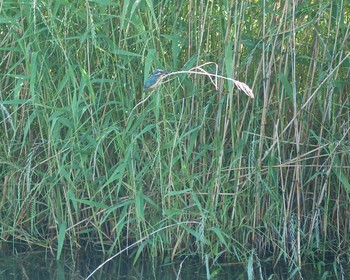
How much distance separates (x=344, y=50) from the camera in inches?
117

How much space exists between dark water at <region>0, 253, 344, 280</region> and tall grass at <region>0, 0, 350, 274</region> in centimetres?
5

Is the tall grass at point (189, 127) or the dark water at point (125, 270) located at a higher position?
the tall grass at point (189, 127)

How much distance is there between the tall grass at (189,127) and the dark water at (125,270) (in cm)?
5

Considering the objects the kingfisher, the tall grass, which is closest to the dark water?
the tall grass

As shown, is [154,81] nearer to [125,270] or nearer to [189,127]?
[189,127]

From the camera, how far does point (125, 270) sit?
3020 millimetres

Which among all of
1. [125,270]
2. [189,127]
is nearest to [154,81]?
[189,127]

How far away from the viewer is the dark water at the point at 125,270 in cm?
293

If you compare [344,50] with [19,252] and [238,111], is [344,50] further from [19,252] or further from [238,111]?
[19,252]

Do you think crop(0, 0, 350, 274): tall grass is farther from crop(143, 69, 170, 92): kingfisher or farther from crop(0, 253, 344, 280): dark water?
crop(143, 69, 170, 92): kingfisher

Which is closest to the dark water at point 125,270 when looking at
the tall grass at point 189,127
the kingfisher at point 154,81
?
the tall grass at point 189,127

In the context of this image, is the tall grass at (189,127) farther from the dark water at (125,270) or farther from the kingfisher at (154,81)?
the kingfisher at (154,81)

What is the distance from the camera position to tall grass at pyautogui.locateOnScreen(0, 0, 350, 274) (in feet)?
9.52

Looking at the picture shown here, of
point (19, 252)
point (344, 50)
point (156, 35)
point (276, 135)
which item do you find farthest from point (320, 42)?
point (19, 252)
